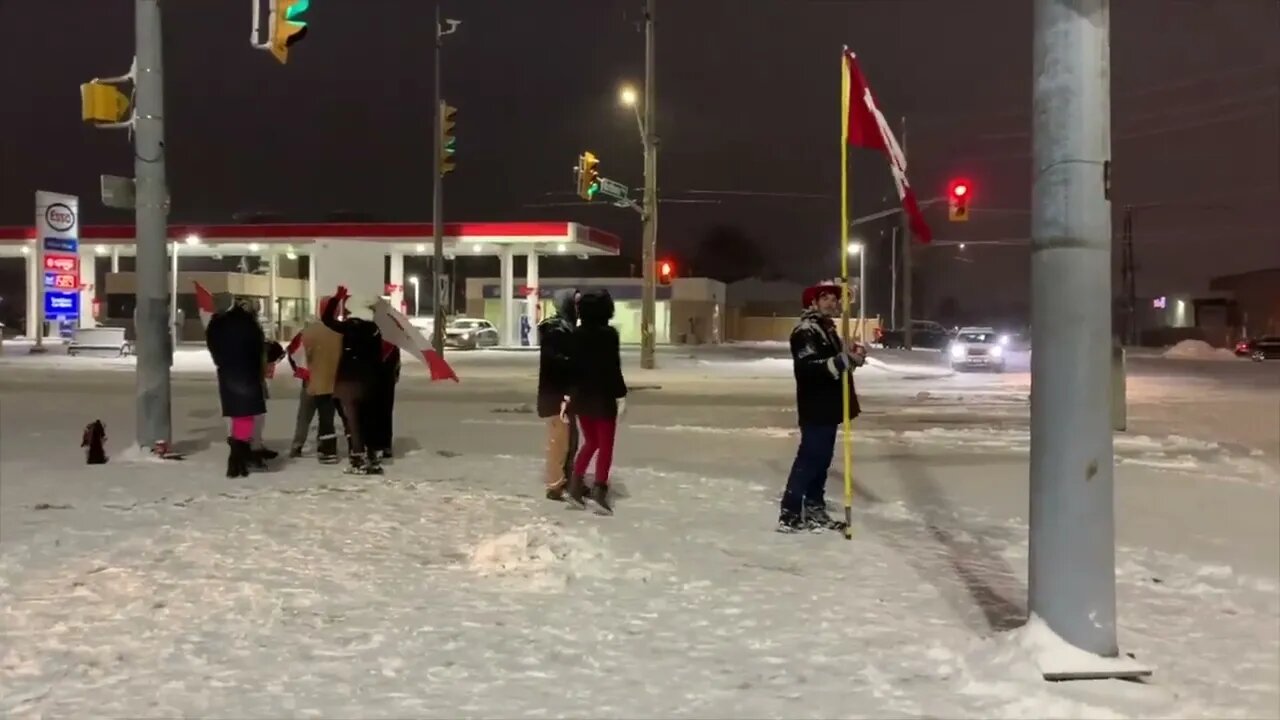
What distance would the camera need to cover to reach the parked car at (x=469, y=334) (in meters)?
51.5

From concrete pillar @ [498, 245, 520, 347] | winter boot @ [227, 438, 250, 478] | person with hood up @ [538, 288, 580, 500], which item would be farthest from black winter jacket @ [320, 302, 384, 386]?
concrete pillar @ [498, 245, 520, 347]

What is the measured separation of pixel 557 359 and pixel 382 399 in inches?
99.4

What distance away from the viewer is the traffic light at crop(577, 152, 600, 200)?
27016 mm

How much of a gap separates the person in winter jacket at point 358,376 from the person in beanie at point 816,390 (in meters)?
4.11

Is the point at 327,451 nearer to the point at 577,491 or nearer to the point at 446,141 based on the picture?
the point at 577,491

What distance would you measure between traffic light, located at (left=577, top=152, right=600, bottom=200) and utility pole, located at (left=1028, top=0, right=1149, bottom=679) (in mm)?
22708

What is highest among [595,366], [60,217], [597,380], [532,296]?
[60,217]

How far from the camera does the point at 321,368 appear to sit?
33.8 ft

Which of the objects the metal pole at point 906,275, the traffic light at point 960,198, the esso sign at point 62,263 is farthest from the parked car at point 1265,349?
the esso sign at point 62,263

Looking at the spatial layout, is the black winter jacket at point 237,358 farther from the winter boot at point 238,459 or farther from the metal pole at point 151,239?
the metal pole at point 151,239

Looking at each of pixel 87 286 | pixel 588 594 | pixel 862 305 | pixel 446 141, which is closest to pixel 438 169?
pixel 446 141

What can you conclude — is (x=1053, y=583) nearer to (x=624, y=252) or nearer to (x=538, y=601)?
(x=538, y=601)

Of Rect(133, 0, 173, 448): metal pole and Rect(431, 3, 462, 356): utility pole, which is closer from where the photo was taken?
Rect(133, 0, 173, 448): metal pole

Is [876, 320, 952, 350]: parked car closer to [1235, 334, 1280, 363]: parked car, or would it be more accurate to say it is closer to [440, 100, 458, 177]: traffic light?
[1235, 334, 1280, 363]: parked car
